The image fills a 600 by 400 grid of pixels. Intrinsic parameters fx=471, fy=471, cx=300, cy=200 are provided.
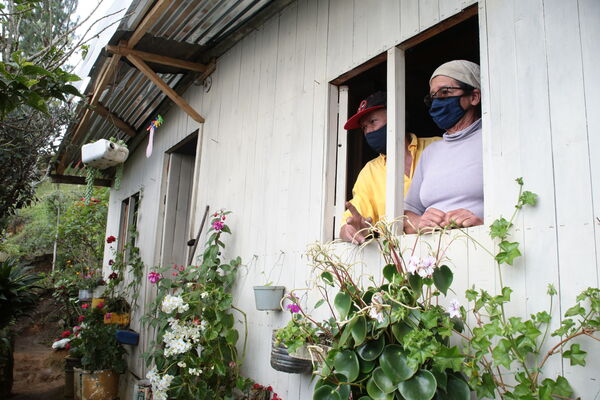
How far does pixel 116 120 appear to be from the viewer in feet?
18.7

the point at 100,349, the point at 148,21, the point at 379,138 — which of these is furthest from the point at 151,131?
the point at 379,138

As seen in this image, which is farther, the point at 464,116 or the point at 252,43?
the point at 252,43

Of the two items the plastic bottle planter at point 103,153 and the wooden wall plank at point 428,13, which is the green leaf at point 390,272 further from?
the plastic bottle planter at point 103,153

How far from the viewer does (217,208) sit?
350 centimetres

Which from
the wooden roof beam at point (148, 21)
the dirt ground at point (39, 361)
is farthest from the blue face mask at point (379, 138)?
the dirt ground at point (39, 361)

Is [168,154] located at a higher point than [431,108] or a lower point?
higher

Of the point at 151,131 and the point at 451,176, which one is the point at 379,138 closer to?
the point at 451,176

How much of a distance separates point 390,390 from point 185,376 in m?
1.72

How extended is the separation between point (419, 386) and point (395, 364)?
0.10 meters

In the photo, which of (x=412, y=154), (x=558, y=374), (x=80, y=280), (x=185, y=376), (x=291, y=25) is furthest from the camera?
(x=80, y=280)

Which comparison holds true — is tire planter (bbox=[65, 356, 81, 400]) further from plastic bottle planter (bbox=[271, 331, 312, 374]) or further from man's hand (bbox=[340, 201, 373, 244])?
man's hand (bbox=[340, 201, 373, 244])

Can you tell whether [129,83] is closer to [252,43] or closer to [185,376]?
[252,43]

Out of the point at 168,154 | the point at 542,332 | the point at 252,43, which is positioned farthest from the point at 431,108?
the point at 168,154

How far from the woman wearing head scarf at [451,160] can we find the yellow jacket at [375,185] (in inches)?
5.6
